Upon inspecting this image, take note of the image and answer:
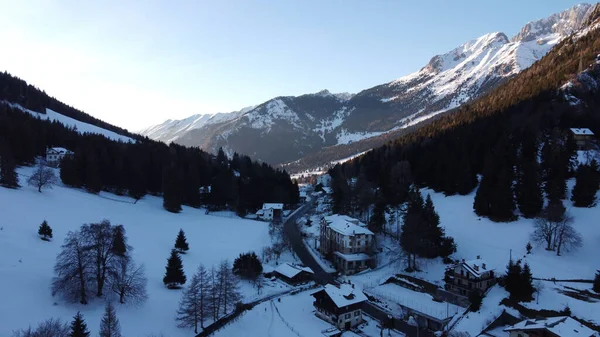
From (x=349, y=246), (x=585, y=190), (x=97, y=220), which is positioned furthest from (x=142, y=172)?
(x=585, y=190)

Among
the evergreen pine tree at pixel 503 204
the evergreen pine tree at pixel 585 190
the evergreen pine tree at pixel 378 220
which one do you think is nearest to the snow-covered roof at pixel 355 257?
the evergreen pine tree at pixel 378 220

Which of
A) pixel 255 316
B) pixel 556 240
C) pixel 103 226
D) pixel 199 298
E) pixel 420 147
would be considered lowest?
pixel 255 316

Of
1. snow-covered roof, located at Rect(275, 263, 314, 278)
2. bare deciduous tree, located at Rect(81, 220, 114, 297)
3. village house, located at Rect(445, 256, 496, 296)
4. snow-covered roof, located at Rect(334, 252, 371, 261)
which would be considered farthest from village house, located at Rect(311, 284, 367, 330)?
bare deciduous tree, located at Rect(81, 220, 114, 297)

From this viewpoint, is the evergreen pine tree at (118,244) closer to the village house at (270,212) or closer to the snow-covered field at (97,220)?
the snow-covered field at (97,220)

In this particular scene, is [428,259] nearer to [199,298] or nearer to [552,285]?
[552,285]

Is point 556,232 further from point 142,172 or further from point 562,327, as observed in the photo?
point 142,172

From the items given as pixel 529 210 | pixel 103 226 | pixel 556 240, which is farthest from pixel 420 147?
pixel 103 226
